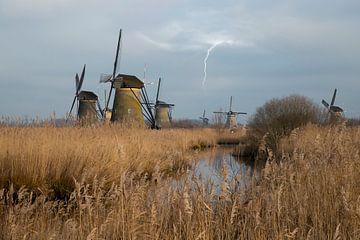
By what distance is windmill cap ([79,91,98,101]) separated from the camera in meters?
31.8

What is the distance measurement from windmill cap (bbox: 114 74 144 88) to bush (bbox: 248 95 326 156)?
9.75 meters

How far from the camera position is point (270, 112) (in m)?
21.2

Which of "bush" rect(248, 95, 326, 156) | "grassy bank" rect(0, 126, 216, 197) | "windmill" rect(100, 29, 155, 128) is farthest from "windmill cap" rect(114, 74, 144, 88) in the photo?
"grassy bank" rect(0, 126, 216, 197)

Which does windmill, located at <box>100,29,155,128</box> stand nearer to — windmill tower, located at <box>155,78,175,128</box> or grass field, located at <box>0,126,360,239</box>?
windmill tower, located at <box>155,78,175,128</box>

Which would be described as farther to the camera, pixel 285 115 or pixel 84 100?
pixel 84 100

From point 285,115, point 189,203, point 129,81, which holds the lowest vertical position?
point 189,203

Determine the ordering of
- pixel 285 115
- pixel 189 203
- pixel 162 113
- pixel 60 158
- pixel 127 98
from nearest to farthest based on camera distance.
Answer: pixel 189 203, pixel 60 158, pixel 285 115, pixel 127 98, pixel 162 113

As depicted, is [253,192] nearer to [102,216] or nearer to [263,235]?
[263,235]

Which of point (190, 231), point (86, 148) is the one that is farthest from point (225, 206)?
point (86, 148)

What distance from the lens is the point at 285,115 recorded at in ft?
67.2

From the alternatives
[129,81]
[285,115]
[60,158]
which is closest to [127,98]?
[129,81]

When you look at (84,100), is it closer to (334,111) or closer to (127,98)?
(127,98)

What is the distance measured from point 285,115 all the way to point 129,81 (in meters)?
11.9

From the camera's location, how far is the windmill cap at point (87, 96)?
31.8 meters
